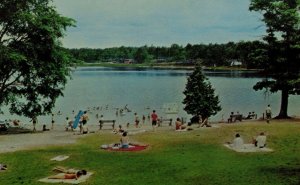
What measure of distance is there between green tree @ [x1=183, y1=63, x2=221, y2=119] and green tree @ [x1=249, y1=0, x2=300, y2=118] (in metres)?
11.7

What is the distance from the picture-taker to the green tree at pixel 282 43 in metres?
47.8

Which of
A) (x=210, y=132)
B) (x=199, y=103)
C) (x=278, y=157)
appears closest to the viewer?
(x=278, y=157)

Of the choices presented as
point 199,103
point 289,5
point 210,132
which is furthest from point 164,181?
point 199,103

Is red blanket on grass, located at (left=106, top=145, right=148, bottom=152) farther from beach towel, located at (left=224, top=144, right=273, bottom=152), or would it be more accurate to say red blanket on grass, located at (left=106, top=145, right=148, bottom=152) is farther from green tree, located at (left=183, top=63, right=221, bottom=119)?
green tree, located at (left=183, top=63, right=221, bottom=119)

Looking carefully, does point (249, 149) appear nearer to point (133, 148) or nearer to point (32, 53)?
point (133, 148)

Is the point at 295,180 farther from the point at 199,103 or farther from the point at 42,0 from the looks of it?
the point at 199,103

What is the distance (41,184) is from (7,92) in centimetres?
2845

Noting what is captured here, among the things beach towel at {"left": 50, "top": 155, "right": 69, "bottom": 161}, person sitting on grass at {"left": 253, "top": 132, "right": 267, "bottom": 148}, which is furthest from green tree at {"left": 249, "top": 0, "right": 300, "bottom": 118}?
beach towel at {"left": 50, "top": 155, "right": 69, "bottom": 161}

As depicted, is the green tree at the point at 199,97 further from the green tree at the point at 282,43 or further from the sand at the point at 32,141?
the sand at the point at 32,141

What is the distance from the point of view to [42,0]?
47844mm

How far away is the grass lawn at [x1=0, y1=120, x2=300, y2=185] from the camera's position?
21922mm

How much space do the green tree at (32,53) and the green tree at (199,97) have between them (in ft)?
59.4

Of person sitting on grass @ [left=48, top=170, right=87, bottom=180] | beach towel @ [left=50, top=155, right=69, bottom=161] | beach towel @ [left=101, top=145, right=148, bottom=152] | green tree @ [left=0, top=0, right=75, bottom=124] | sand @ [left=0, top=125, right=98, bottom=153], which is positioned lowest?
sand @ [left=0, top=125, right=98, bottom=153]

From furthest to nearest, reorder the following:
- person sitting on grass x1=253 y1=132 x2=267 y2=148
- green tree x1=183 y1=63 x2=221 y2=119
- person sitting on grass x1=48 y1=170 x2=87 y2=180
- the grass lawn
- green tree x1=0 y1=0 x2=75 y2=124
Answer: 1. green tree x1=183 y1=63 x2=221 y2=119
2. green tree x1=0 y1=0 x2=75 y2=124
3. person sitting on grass x1=253 y1=132 x2=267 y2=148
4. person sitting on grass x1=48 y1=170 x2=87 y2=180
5. the grass lawn
